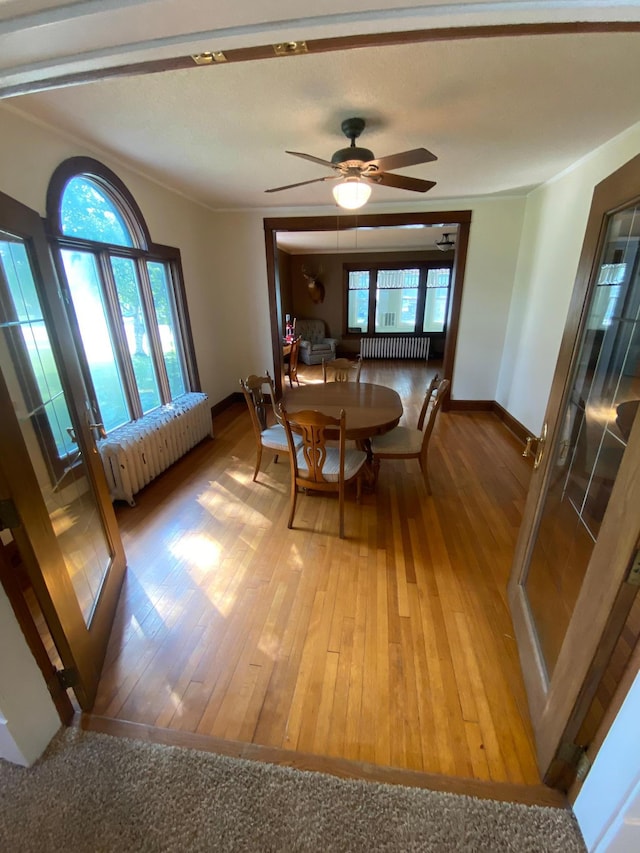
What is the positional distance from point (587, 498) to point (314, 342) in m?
7.61

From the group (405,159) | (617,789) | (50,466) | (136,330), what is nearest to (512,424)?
(405,159)

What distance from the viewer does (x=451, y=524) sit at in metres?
2.45

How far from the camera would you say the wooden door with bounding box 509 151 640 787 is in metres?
0.93

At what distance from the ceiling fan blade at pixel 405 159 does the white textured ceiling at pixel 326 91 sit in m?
0.25

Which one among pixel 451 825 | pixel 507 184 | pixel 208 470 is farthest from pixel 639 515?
pixel 507 184

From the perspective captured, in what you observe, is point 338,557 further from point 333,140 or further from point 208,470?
point 333,140

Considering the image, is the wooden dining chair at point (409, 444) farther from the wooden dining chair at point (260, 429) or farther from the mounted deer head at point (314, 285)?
the mounted deer head at point (314, 285)

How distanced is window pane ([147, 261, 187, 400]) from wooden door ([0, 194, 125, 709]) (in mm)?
2040

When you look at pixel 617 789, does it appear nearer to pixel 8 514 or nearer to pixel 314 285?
pixel 8 514

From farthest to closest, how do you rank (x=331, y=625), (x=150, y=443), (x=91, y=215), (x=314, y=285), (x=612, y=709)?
(x=314, y=285), (x=150, y=443), (x=91, y=215), (x=331, y=625), (x=612, y=709)

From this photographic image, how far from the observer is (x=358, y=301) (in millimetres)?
8633

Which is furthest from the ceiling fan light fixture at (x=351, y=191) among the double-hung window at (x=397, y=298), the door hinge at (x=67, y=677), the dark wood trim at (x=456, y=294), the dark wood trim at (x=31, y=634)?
the double-hung window at (x=397, y=298)

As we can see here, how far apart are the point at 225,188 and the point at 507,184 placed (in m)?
2.90

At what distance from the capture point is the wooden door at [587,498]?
93cm
